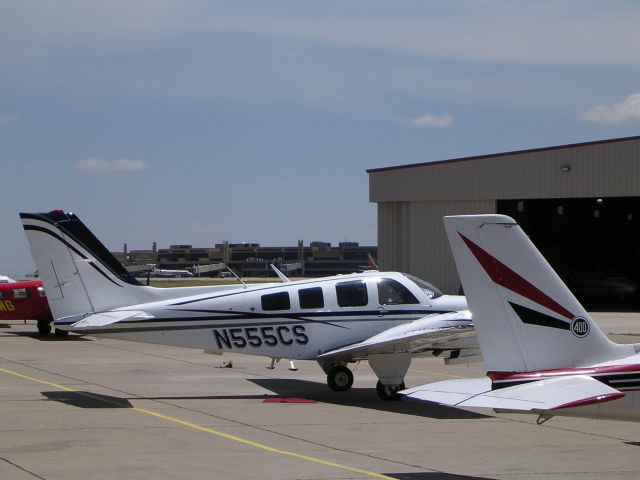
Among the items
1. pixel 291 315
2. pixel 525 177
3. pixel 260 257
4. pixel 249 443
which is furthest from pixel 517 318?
pixel 260 257

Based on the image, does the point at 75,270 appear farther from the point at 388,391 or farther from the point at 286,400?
the point at 388,391

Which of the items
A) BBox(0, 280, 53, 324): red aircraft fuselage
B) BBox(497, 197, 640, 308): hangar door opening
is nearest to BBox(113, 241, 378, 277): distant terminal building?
BBox(497, 197, 640, 308): hangar door opening

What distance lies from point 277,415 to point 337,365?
2829 millimetres

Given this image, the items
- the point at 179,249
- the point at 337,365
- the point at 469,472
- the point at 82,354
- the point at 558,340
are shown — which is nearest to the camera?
the point at 558,340

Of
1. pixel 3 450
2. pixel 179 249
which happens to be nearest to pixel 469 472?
pixel 3 450

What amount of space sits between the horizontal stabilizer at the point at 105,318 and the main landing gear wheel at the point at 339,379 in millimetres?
3247

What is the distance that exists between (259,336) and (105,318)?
2361 millimetres

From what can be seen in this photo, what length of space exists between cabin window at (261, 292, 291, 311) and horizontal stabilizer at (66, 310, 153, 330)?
179cm

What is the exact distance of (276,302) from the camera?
51.8 feet

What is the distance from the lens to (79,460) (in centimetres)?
1025

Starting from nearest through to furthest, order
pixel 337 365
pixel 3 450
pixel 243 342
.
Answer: pixel 3 450
pixel 243 342
pixel 337 365

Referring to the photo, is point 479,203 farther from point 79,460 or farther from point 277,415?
point 79,460

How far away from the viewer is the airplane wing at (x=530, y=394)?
8.24m

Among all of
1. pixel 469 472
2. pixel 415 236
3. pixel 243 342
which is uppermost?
pixel 415 236
